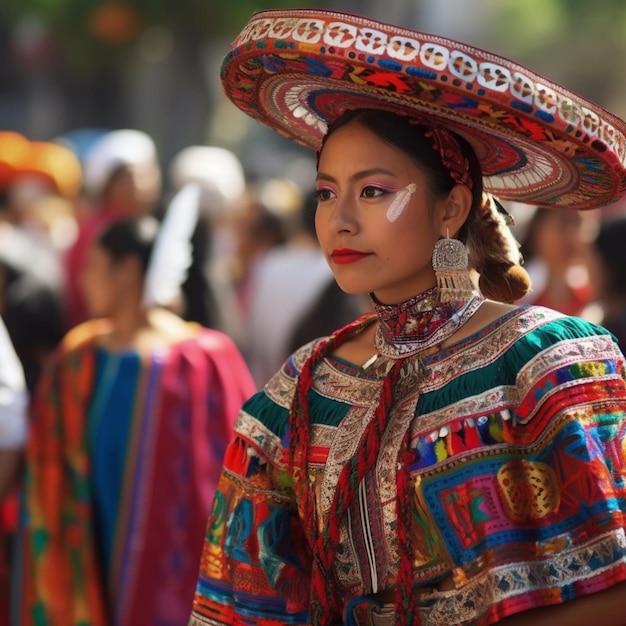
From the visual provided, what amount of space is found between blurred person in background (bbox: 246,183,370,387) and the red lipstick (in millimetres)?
4028

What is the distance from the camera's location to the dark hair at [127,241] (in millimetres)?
5480

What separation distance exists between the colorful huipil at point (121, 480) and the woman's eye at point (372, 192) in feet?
8.55

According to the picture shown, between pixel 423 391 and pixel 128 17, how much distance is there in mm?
19925

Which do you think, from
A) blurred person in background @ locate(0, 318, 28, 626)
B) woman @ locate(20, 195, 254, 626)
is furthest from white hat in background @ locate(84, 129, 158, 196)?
blurred person in background @ locate(0, 318, 28, 626)

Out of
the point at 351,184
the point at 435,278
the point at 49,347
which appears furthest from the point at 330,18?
the point at 49,347

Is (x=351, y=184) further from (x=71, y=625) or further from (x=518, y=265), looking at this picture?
(x=71, y=625)

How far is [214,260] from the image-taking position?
8133mm

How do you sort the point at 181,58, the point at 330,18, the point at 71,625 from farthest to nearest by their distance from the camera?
the point at 181,58 < the point at 71,625 < the point at 330,18

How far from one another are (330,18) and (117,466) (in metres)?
3.10

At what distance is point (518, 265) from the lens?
299 centimetres

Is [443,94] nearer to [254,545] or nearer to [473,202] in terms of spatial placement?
[473,202]

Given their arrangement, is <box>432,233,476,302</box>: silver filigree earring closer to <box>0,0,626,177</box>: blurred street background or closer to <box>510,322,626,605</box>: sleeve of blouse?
<box>510,322,626,605</box>: sleeve of blouse

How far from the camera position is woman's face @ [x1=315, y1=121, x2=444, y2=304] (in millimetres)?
2719

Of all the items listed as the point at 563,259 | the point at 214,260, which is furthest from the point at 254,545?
the point at 214,260
